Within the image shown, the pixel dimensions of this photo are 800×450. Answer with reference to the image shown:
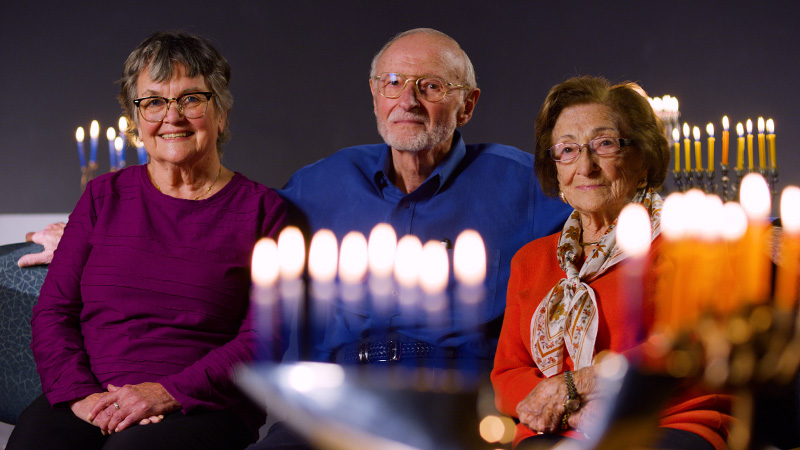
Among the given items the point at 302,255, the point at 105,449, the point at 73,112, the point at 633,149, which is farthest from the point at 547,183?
the point at 73,112

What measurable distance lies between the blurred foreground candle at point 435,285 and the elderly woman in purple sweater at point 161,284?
46cm

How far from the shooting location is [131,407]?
5.47 feet

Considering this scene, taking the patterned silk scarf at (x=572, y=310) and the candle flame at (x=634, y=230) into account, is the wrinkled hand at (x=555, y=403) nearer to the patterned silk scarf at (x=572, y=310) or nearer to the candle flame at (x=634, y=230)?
the patterned silk scarf at (x=572, y=310)

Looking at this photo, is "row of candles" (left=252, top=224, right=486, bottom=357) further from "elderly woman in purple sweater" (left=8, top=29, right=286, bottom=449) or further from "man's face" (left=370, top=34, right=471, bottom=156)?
"man's face" (left=370, top=34, right=471, bottom=156)

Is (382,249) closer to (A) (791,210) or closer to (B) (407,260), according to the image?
(B) (407,260)

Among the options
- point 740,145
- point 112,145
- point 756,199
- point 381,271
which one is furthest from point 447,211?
point 112,145

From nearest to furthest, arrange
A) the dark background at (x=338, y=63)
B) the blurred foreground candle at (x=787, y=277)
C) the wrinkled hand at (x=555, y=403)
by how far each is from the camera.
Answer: the blurred foreground candle at (x=787, y=277) → the wrinkled hand at (x=555, y=403) → the dark background at (x=338, y=63)

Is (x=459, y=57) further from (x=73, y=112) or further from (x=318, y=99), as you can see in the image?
(x=73, y=112)

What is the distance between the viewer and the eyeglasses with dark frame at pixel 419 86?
2.20 m

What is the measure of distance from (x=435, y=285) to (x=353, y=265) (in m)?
0.29

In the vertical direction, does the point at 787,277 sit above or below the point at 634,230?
below

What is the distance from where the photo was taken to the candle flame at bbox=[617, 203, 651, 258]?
1695 millimetres

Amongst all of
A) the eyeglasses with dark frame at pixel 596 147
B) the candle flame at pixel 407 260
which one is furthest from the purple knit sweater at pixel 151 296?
the eyeglasses with dark frame at pixel 596 147

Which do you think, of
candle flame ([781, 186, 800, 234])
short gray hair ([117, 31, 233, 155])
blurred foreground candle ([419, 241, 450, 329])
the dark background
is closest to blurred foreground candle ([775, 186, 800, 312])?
candle flame ([781, 186, 800, 234])
